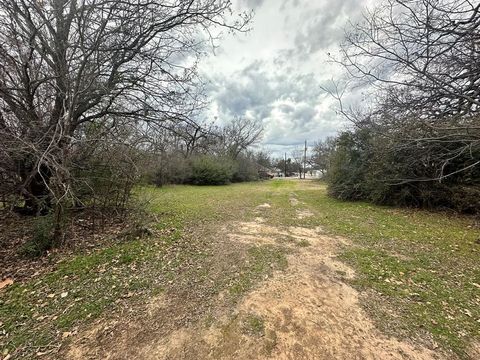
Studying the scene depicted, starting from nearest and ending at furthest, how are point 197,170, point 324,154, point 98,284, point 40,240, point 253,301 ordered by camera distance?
point 253,301 → point 98,284 → point 40,240 → point 197,170 → point 324,154

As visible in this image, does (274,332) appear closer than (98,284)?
Yes

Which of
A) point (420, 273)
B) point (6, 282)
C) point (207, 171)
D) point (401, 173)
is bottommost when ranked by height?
point (6, 282)

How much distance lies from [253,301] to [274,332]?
1.77ft

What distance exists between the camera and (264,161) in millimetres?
41719

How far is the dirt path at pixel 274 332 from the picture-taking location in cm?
205

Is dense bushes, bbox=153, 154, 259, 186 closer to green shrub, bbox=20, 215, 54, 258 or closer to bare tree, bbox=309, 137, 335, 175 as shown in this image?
bare tree, bbox=309, 137, 335, 175

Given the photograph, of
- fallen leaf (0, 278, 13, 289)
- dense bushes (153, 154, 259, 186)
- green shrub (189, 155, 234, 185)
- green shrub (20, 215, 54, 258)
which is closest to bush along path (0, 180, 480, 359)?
fallen leaf (0, 278, 13, 289)

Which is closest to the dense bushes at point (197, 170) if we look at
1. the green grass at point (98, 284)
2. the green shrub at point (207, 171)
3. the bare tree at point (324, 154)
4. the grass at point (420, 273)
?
the green shrub at point (207, 171)

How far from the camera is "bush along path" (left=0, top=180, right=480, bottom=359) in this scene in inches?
84.2

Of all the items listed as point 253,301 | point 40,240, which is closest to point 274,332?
point 253,301

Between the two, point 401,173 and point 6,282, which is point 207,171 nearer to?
point 401,173

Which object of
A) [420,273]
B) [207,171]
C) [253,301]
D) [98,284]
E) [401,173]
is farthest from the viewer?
[207,171]

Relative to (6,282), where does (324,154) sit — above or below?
above

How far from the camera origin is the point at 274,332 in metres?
2.28
